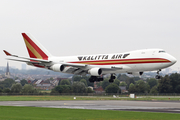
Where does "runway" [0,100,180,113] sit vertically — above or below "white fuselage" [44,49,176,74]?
below

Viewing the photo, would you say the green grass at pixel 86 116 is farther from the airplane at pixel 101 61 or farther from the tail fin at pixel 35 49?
the tail fin at pixel 35 49

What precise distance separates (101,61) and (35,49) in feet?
66.0

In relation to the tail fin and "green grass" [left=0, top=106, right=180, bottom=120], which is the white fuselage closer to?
the tail fin

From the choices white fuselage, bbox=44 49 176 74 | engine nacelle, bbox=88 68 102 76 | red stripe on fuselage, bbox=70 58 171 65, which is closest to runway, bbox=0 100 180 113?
white fuselage, bbox=44 49 176 74

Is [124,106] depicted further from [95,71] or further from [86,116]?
[86,116]

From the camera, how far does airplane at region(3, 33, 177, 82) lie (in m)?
63.9

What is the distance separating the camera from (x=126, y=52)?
2680 inches

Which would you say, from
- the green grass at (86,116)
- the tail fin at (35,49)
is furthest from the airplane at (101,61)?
the green grass at (86,116)

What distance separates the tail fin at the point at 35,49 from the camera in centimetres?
8056

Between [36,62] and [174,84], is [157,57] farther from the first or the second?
[174,84]

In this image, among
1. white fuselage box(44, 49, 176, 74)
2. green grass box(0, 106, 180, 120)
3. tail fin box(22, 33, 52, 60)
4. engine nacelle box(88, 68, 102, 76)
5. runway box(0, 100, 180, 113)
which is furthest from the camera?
tail fin box(22, 33, 52, 60)

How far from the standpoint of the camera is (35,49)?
80.5 m

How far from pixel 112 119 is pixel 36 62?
1749 inches

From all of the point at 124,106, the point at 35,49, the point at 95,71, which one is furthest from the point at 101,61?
the point at 35,49
